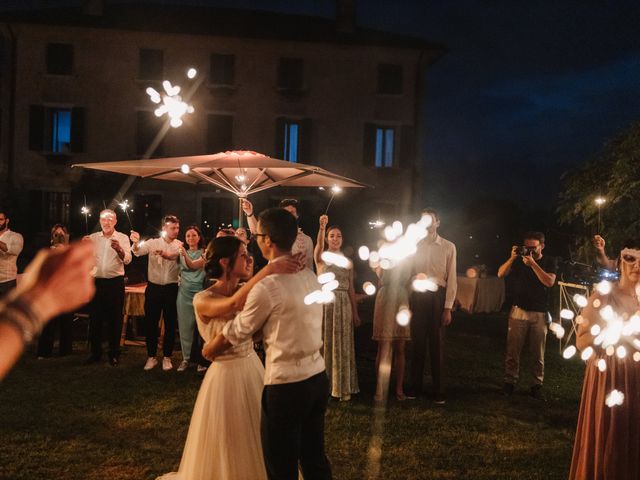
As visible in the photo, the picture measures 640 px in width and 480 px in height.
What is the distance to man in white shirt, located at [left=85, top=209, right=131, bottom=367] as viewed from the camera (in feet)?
25.4

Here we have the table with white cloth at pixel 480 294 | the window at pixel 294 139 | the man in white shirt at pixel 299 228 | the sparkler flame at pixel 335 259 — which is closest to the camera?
the sparkler flame at pixel 335 259

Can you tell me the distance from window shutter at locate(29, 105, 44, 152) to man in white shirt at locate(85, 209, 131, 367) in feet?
55.8

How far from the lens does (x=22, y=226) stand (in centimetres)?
2211

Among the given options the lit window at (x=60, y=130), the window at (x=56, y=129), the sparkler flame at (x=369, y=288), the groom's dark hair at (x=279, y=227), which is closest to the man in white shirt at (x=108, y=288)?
the sparkler flame at (x=369, y=288)

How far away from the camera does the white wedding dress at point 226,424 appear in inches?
142

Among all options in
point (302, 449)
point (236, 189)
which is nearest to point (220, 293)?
point (302, 449)

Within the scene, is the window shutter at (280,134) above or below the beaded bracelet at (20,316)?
above

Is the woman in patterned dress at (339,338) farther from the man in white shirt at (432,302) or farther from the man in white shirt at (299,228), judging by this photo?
the man in white shirt at (432,302)

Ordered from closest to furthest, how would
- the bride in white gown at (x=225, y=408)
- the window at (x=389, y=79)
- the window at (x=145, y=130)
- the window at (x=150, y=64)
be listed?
the bride in white gown at (x=225, y=408)
the window at (x=150, y=64)
the window at (x=145, y=130)
the window at (x=389, y=79)

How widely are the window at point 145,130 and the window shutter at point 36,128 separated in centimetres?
365

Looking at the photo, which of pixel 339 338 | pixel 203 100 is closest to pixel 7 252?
pixel 339 338

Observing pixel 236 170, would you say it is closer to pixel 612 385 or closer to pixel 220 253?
pixel 220 253

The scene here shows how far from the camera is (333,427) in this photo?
18.4 ft

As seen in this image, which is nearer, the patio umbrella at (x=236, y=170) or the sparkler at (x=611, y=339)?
the sparkler at (x=611, y=339)
